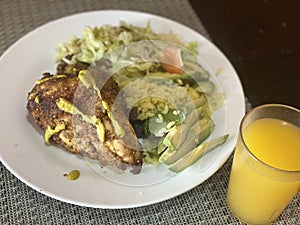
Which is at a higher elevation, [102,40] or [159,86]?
[102,40]

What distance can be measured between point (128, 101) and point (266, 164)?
48 cm

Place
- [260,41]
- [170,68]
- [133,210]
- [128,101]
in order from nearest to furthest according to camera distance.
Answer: [133,210], [128,101], [170,68], [260,41]

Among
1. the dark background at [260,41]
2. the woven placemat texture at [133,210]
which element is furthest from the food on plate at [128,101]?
the dark background at [260,41]

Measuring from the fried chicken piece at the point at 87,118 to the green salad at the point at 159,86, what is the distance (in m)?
0.08

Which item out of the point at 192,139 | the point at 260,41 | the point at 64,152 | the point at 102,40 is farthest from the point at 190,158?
the point at 260,41

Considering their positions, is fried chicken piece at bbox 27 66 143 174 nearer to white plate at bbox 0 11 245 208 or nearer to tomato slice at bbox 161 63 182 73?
white plate at bbox 0 11 245 208

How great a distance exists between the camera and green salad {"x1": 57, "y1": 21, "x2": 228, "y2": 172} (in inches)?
55.4

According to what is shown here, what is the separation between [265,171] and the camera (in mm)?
1183

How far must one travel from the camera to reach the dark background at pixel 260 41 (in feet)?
5.92

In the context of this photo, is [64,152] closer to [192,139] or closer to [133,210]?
[133,210]

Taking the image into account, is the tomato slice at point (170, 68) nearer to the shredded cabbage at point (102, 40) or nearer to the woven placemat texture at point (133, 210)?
the shredded cabbage at point (102, 40)

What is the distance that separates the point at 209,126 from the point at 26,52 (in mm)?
647

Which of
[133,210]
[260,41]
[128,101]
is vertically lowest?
[260,41]

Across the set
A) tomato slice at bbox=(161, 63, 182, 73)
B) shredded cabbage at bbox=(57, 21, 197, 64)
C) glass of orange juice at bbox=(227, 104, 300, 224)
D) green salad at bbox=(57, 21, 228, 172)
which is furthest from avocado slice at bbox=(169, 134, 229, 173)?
shredded cabbage at bbox=(57, 21, 197, 64)
